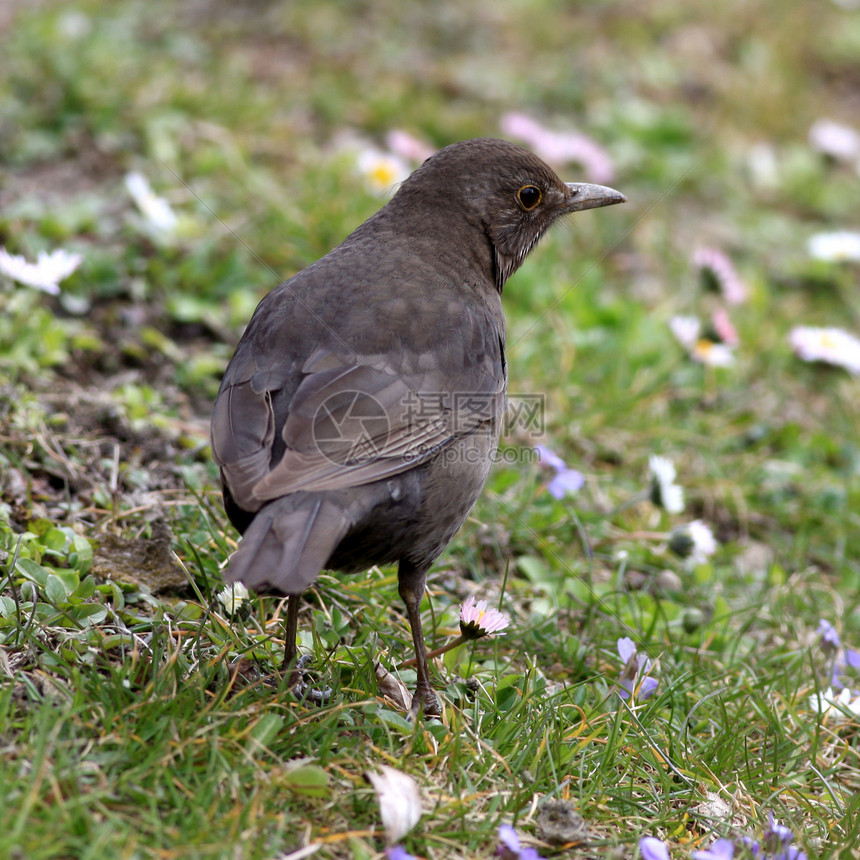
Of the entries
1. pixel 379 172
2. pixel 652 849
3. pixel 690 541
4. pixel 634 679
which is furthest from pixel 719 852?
pixel 379 172

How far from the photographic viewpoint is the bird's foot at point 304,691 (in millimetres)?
3499

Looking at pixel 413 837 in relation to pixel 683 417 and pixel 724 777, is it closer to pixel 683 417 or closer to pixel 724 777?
pixel 724 777

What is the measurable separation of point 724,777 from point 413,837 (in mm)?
1280

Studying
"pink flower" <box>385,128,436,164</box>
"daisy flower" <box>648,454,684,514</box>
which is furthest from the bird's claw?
"pink flower" <box>385,128,436,164</box>

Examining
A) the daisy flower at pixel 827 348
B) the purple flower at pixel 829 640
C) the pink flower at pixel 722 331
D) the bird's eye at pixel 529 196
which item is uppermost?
the bird's eye at pixel 529 196

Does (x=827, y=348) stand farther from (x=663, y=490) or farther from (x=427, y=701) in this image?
(x=427, y=701)

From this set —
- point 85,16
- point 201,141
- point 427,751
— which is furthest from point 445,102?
point 427,751

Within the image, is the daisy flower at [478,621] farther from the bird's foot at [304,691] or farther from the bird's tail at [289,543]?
the bird's tail at [289,543]

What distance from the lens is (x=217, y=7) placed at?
9484mm

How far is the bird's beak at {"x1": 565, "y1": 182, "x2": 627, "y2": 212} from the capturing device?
493cm

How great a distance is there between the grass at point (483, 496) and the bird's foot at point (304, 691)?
0.25 feet

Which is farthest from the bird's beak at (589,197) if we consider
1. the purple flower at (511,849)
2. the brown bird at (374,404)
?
the purple flower at (511,849)

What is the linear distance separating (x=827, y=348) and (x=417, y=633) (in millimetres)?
3872

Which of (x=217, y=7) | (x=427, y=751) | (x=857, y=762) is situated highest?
(x=217, y=7)
